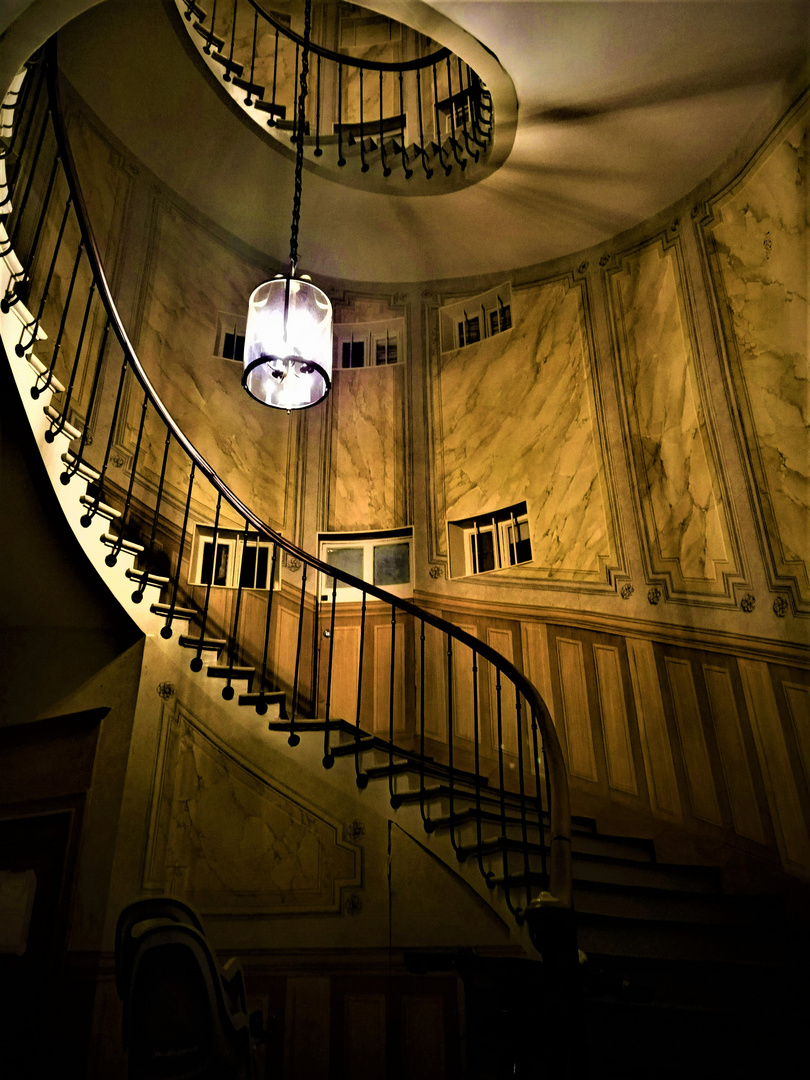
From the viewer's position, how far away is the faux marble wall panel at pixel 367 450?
6.05 meters

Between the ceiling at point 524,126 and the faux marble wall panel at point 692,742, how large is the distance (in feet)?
11.0

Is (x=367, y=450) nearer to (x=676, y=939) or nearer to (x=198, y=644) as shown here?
(x=198, y=644)

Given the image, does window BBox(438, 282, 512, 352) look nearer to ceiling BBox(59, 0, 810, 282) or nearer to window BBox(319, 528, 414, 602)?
ceiling BBox(59, 0, 810, 282)

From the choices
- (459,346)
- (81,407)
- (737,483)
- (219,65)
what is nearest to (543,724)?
(737,483)

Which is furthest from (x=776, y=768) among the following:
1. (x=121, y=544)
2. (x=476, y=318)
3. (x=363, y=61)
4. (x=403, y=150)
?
(x=363, y=61)

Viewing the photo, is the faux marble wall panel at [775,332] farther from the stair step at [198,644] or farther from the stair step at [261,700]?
the stair step at [198,644]

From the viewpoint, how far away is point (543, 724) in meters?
2.98

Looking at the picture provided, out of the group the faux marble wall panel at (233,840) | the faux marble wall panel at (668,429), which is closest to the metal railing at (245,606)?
the faux marble wall panel at (233,840)

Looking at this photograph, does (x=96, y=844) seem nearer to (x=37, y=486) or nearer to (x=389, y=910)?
(x=389, y=910)

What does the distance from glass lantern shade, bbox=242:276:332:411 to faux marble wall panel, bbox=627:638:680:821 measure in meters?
2.58

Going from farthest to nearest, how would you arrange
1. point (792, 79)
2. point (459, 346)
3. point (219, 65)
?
point (459, 346) < point (219, 65) < point (792, 79)

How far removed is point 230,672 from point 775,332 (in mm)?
3603

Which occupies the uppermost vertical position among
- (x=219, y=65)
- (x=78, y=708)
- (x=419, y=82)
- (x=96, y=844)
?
(x=419, y=82)

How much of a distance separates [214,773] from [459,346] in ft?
13.4
